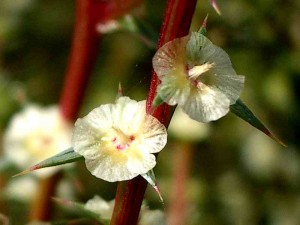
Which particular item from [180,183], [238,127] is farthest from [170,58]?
[238,127]

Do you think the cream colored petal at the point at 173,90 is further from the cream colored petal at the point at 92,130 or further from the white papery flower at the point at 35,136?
the white papery flower at the point at 35,136

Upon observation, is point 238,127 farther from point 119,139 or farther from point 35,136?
point 119,139

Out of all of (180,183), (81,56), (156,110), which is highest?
(156,110)

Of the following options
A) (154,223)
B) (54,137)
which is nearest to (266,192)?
(54,137)

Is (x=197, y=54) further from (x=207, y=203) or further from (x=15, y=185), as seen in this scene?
(x=207, y=203)

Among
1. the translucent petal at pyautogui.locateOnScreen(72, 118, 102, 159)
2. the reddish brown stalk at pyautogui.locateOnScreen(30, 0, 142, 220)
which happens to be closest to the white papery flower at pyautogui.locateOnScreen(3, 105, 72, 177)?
the reddish brown stalk at pyautogui.locateOnScreen(30, 0, 142, 220)
